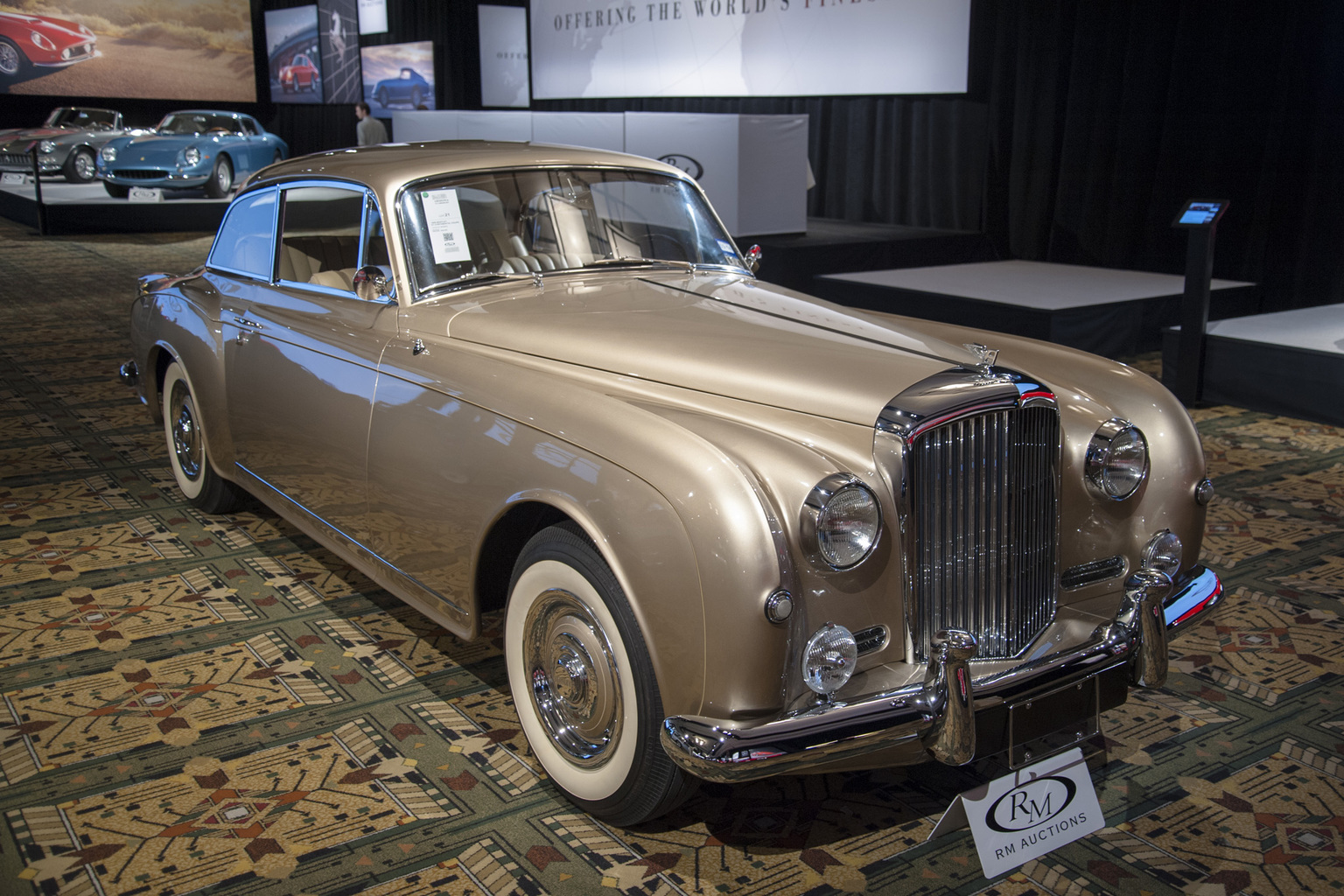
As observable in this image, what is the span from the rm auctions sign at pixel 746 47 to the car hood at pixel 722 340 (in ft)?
27.9

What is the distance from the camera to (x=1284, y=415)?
587 cm

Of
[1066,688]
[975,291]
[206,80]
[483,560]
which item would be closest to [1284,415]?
[975,291]

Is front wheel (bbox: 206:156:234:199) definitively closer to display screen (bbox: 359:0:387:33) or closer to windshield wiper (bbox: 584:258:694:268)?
display screen (bbox: 359:0:387:33)

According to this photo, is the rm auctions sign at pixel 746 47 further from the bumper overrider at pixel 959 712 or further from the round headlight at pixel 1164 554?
the bumper overrider at pixel 959 712

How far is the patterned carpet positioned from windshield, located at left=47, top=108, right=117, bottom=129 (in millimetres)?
14736

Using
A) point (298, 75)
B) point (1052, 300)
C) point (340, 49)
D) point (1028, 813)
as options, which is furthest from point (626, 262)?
point (298, 75)

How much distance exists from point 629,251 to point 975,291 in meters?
5.16

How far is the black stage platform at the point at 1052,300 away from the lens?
7000 millimetres

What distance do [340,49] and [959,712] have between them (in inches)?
903

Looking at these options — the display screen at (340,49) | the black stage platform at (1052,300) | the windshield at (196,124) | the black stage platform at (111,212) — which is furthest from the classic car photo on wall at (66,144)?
the black stage platform at (1052,300)

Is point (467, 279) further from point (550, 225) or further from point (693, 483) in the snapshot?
point (693, 483)

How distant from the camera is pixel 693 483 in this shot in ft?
6.52

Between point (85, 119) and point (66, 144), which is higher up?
point (85, 119)

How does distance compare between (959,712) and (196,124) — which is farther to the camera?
(196,124)
